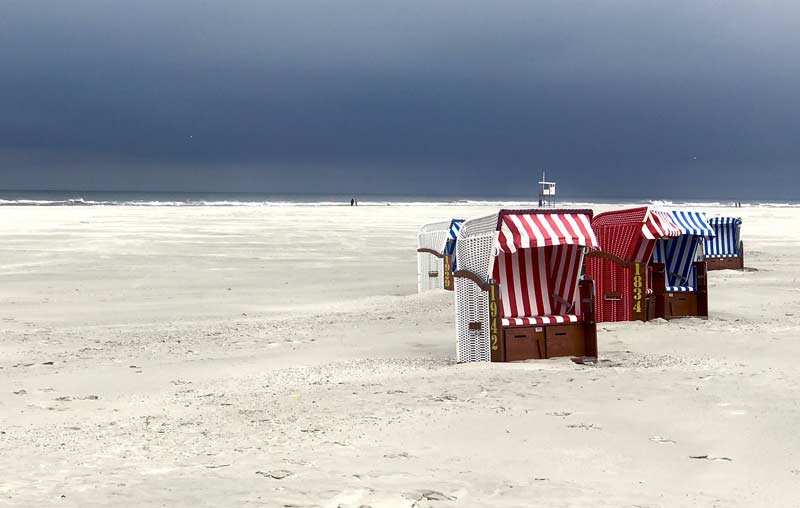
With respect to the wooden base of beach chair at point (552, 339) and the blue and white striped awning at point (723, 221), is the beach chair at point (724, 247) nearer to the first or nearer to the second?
the blue and white striped awning at point (723, 221)

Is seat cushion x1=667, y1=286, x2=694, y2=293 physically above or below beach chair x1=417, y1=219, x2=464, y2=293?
below

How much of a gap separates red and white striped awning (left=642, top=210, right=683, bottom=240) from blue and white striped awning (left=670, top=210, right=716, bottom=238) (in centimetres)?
69

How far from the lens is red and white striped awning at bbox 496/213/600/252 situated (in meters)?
9.10

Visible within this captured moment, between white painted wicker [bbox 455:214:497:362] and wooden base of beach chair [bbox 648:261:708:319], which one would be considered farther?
wooden base of beach chair [bbox 648:261:708:319]

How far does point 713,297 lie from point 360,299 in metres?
7.35

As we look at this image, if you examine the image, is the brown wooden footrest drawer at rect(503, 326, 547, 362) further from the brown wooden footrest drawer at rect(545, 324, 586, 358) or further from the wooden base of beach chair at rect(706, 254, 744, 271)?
the wooden base of beach chair at rect(706, 254, 744, 271)

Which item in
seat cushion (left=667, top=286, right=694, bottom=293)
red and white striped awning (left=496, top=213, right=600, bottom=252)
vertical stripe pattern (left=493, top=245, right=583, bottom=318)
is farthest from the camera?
seat cushion (left=667, top=286, right=694, bottom=293)

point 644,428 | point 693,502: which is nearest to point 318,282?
point 644,428

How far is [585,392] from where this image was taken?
7.95 m

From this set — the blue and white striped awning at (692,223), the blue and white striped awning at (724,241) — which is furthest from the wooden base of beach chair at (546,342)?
the blue and white striped awning at (724,241)

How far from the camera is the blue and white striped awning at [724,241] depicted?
2206cm

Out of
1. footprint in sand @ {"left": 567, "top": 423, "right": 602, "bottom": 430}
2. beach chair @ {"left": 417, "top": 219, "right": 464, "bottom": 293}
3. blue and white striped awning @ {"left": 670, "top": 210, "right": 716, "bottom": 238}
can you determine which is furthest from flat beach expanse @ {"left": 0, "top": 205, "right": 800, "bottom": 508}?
blue and white striped awning @ {"left": 670, "top": 210, "right": 716, "bottom": 238}

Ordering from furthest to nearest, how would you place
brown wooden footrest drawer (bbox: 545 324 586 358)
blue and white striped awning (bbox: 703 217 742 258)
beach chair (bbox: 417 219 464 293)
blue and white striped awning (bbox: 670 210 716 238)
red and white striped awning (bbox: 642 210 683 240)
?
blue and white striped awning (bbox: 703 217 742 258) < beach chair (bbox: 417 219 464 293) < blue and white striped awning (bbox: 670 210 716 238) < red and white striped awning (bbox: 642 210 683 240) < brown wooden footrest drawer (bbox: 545 324 586 358)

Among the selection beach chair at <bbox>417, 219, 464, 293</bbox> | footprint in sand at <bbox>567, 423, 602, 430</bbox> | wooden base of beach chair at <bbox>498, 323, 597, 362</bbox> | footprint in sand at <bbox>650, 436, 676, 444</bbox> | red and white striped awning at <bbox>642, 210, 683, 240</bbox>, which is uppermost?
red and white striped awning at <bbox>642, 210, 683, 240</bbox>
